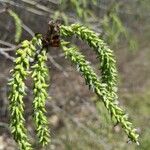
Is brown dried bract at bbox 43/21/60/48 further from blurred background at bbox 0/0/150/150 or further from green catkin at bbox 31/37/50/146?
blurred background at bbox 0/0/150/150

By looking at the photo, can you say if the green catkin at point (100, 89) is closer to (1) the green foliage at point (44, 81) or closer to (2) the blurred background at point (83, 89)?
(1) the green foliage at point (44, 81)

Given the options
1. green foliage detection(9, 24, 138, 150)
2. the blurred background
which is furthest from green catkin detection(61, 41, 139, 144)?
the blurred background

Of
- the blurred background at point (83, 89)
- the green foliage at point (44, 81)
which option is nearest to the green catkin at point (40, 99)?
the green foliage at point (44, 81)

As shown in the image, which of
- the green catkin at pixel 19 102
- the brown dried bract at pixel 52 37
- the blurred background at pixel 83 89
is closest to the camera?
the green catkin at pixel 19 102

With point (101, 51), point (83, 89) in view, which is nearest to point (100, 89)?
point (101, 51)

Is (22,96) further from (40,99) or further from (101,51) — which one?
(101,51)

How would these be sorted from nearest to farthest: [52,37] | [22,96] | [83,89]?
1. [22,96]
2. [52,37]
3. [83,89]
